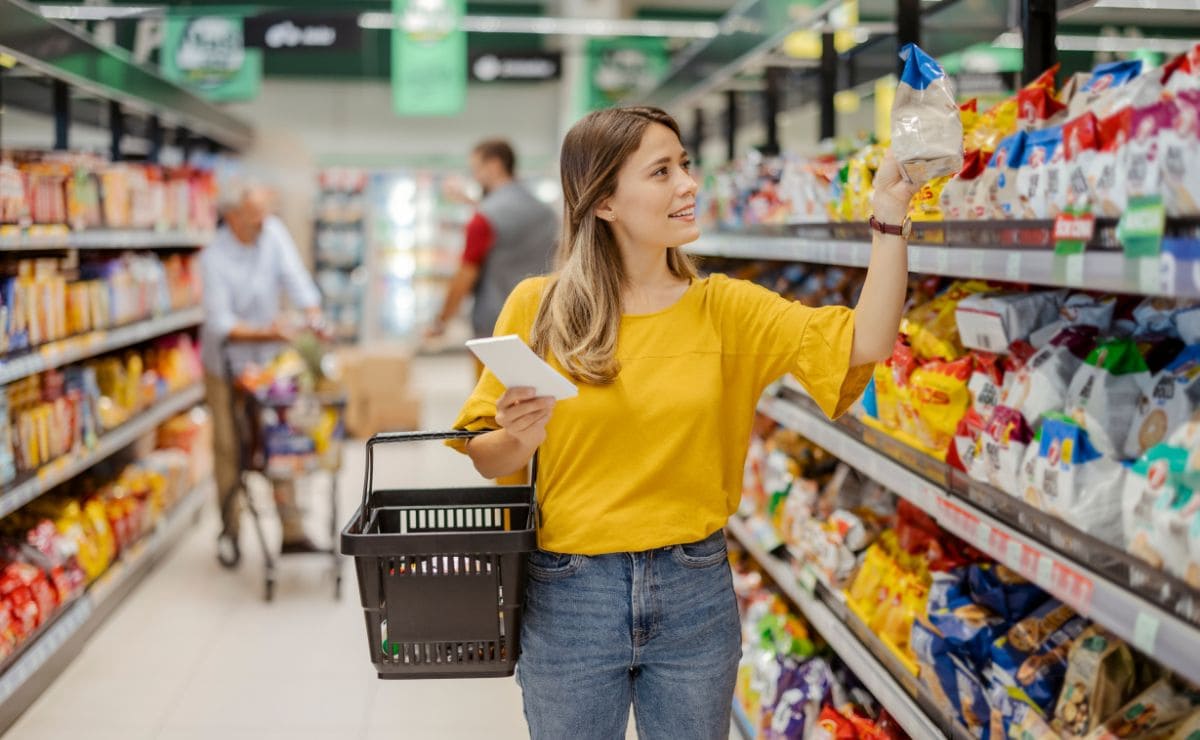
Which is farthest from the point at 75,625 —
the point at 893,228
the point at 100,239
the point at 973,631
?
the point at 893,228

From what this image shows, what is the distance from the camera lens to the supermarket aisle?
3.76 m

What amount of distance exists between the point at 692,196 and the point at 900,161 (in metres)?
0.42

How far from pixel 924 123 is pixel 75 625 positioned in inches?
142

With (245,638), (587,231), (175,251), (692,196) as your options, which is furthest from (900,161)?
(175,251)

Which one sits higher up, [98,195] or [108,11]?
[108,11]

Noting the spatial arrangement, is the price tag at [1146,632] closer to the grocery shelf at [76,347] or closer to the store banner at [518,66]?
the grocery shelf at [76,347]

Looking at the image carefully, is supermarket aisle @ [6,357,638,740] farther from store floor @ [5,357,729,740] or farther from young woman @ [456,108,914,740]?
young woman @ [456,108,914,740]

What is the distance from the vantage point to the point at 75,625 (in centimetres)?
409

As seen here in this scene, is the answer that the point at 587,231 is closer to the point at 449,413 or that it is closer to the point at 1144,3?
the point at 1144,3

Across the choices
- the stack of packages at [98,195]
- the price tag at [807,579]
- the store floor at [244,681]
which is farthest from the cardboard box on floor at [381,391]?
the price tag at [807,579]

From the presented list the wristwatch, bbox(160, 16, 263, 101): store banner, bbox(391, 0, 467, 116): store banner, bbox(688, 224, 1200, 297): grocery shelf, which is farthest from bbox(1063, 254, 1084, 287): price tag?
bbox(391, 0, 467, 116): store banner

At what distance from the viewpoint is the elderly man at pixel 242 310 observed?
5434 mm

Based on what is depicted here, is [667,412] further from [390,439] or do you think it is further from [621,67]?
[621,67]

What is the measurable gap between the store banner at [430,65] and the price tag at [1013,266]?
8.66 metres
